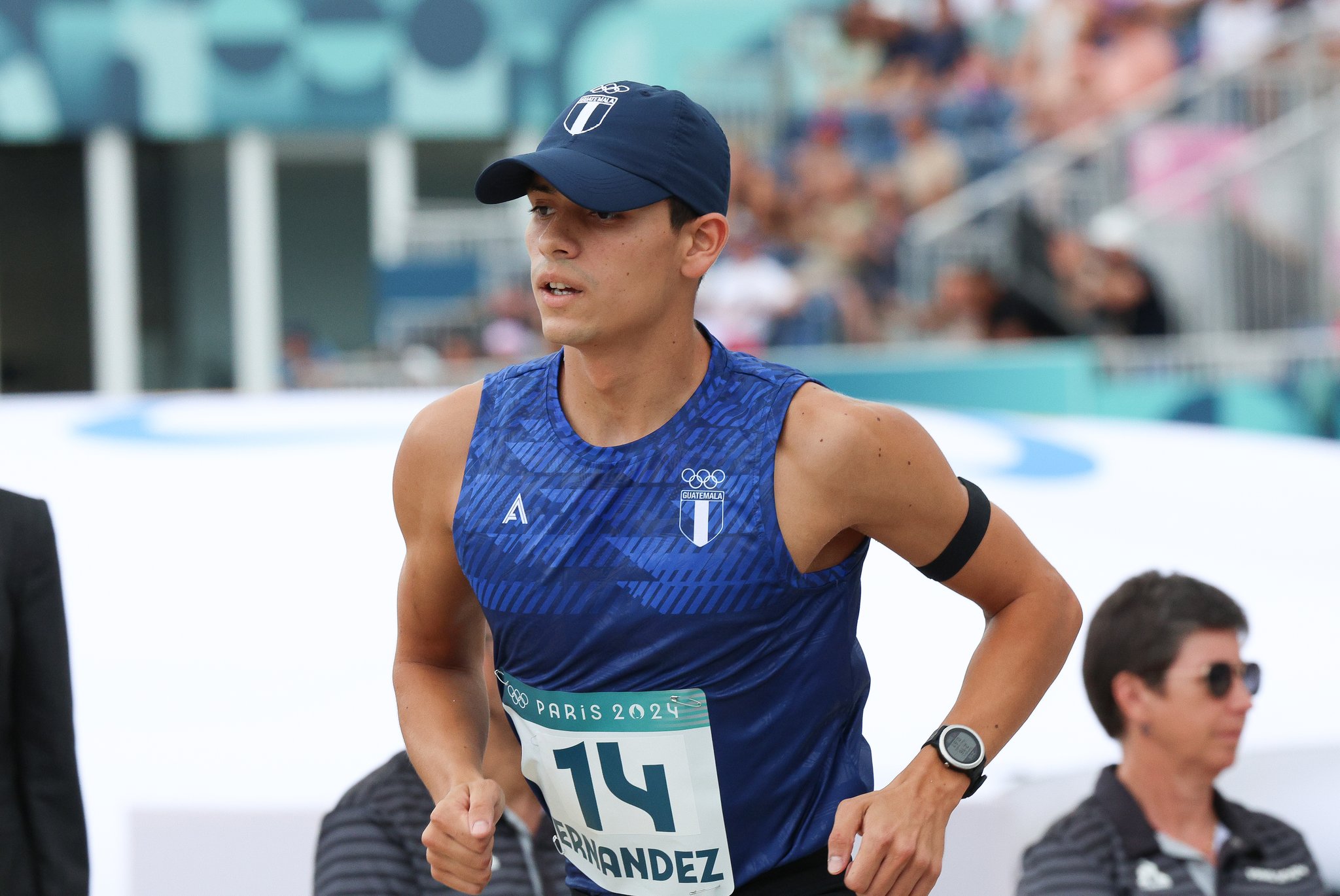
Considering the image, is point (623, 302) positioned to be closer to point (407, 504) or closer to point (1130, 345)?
point (407, 504)

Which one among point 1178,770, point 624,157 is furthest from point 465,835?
point 1178,770

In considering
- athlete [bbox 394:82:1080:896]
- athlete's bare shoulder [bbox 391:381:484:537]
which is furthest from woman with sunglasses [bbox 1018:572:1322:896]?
athlete's bare shoulder [bbox 391:381:484:537]

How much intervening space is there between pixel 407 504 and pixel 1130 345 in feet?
29.6

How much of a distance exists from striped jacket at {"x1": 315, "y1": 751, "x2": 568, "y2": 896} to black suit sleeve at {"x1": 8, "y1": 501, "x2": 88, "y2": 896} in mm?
518

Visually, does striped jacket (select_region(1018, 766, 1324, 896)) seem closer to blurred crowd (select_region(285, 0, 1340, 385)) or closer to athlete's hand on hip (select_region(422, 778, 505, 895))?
athlete's hand on hip (select_region(422, 778, 505, 895))

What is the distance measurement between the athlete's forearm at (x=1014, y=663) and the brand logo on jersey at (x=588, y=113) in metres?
0.79

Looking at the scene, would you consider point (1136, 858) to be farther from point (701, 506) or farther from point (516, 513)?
point (516, 513)

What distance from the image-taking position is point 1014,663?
6.18 ft

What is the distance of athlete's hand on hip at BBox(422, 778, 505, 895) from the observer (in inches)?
69.8

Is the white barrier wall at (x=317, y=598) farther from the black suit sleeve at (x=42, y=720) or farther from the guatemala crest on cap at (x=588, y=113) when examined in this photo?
the guatemala crest on cap at (x=588, y=113)

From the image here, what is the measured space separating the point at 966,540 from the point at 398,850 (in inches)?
52.3

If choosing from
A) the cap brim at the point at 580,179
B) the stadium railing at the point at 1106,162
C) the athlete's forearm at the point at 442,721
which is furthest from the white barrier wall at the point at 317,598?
the stadium railing at the point at 1106,162

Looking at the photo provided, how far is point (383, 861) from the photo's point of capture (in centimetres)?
268

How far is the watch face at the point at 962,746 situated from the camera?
182cm
